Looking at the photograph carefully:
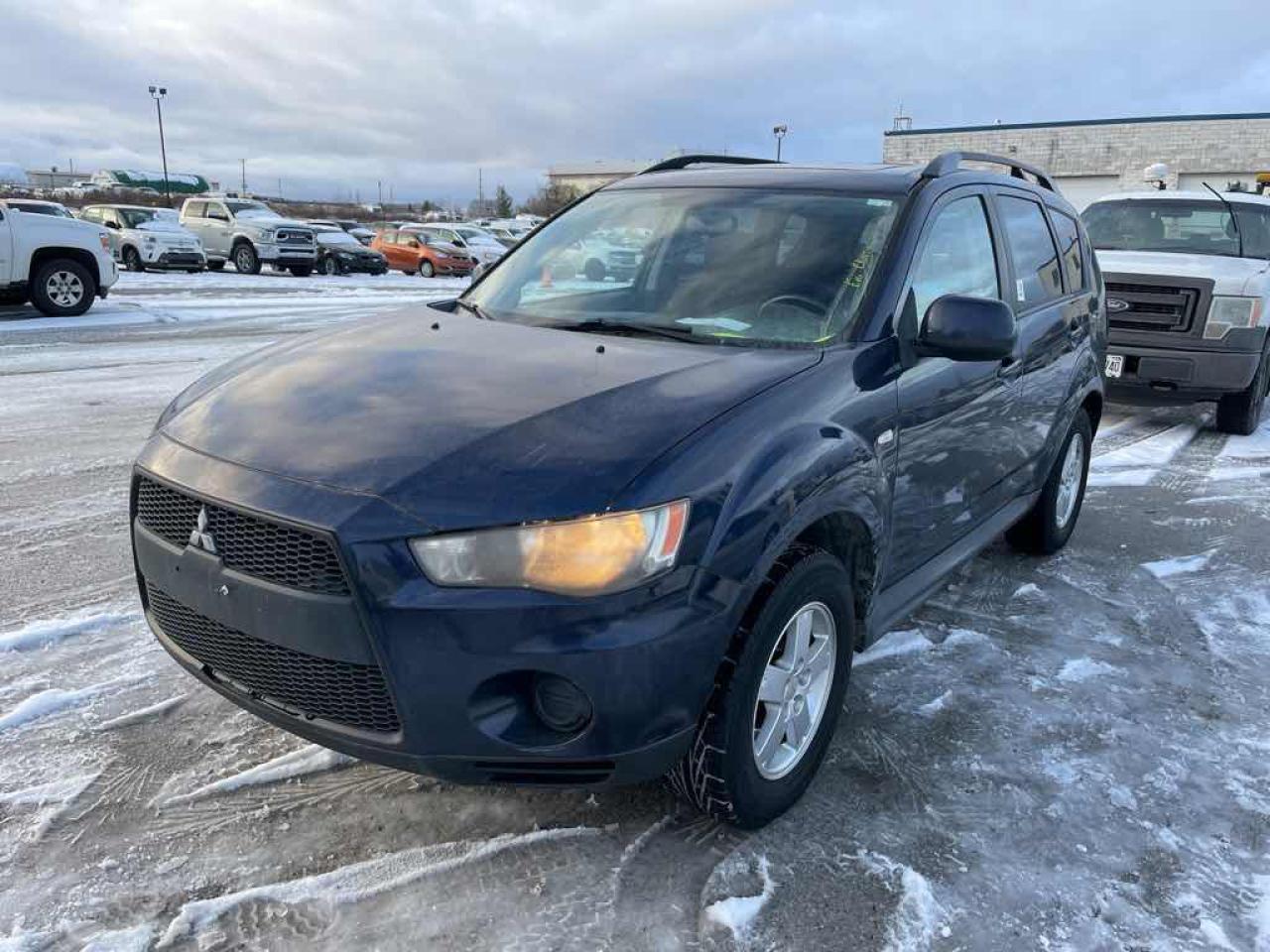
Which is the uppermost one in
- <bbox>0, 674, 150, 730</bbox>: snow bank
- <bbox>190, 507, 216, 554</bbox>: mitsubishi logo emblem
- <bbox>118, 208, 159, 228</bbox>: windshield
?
<bbox>118, 208, 159, 228</bbox>: windshield

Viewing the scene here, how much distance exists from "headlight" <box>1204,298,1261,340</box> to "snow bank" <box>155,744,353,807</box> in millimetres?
7653

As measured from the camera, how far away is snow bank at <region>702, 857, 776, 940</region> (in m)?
2.32

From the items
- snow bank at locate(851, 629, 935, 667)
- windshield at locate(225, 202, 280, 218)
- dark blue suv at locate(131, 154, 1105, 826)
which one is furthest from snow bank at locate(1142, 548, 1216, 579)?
windshield at locate(225, 202, 280, 218)

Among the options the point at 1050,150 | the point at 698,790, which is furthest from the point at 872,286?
the point at 1050,150

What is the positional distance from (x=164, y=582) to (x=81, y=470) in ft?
12.6

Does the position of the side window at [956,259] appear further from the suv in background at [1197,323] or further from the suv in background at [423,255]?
the suv in background at [423,255]

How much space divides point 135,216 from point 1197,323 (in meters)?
22.8

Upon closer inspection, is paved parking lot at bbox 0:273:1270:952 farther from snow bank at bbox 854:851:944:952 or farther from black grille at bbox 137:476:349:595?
black grille at bbox 137:476:349:595

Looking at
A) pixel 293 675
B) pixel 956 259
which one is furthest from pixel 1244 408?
pixel 293 675

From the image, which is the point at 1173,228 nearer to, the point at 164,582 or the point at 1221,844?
the point at 1221,844

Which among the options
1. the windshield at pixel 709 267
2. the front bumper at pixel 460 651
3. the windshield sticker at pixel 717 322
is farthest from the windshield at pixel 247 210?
the front bumper at pixel 460 651

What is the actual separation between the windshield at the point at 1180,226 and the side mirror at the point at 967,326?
22.4 ft

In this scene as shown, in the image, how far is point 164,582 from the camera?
2.53 meters

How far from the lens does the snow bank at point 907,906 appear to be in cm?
231
